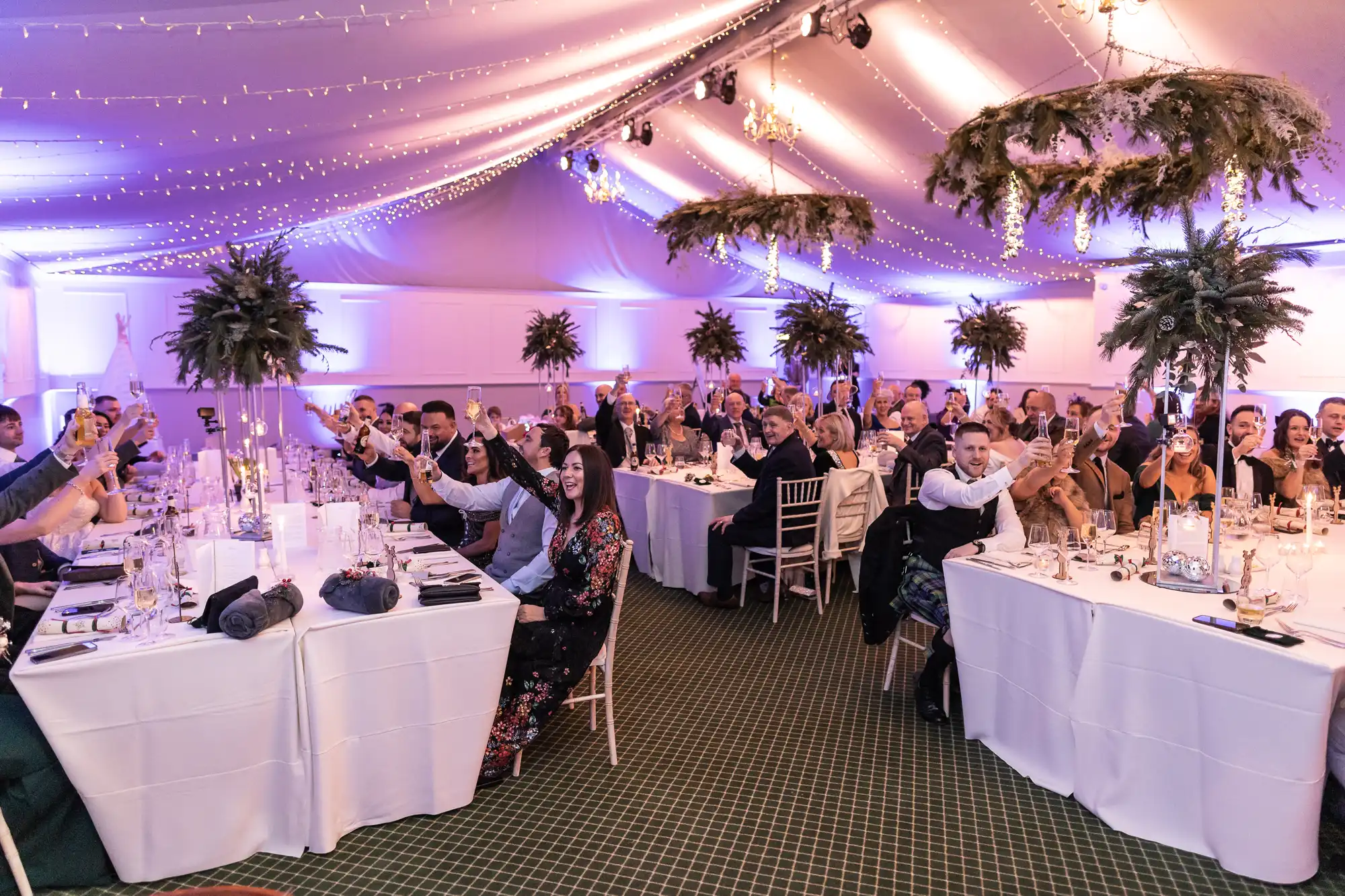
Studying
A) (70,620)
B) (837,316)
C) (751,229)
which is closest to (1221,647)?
(70,620)

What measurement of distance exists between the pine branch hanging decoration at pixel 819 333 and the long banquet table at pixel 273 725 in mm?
5882

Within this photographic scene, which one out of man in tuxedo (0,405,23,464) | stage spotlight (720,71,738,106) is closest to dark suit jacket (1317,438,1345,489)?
stage spotlight (720,71,738,106)

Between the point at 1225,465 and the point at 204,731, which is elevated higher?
the point at 1225,465

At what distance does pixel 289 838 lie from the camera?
10.4 ft

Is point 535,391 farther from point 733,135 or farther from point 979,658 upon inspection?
point 979,658

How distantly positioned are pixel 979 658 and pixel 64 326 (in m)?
12.5

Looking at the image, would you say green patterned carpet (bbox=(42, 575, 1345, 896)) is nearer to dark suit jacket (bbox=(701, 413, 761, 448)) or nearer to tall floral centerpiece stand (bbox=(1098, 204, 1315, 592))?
tall floral centerpiece stand (bbox=(1098, 204, 1315, 592))

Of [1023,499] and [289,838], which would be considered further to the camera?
[1023,499]

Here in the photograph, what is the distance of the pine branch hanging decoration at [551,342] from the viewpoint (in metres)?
13.4

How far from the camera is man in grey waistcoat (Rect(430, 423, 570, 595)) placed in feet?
14.2

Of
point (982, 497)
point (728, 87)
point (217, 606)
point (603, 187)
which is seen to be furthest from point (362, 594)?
point (603, 187)

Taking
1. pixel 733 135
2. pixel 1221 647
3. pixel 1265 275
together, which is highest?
pixel 733 135

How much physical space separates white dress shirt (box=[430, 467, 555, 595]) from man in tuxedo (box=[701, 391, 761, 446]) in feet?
8.74

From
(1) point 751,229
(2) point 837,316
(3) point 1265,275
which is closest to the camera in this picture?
(3) point 1265,275
